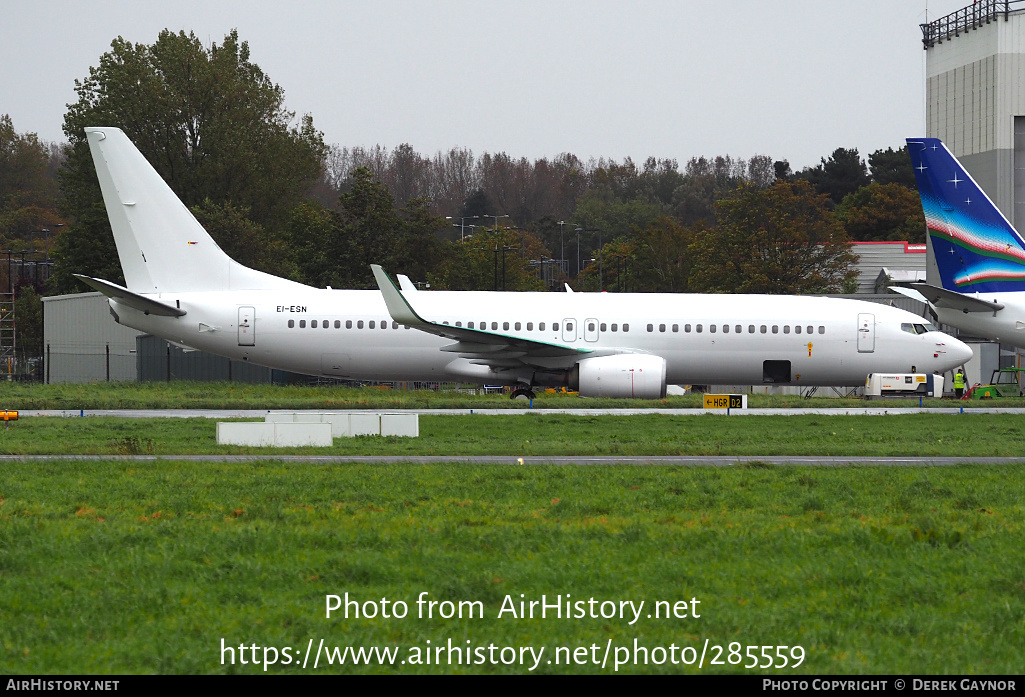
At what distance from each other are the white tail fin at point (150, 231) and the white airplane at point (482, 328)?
0.04 m

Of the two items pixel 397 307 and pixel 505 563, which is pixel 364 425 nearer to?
pixel 397 307

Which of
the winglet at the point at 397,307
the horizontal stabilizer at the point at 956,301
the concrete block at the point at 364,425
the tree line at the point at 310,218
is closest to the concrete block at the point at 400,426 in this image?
the concrete block at the point at 364,425

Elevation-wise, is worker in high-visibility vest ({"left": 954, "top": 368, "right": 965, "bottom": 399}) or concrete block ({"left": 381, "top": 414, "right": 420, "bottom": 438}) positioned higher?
worker in high-visibility vest ({"left": 954, "top": 368, "right": 965, "bottom": 399})

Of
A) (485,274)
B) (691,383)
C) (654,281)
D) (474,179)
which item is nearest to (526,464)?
(691,383)

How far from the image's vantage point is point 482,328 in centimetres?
3597

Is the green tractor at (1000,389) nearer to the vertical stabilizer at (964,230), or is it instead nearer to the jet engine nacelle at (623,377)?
the vertical stabilizer at (964,230)

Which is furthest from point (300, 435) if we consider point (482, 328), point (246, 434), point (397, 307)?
point (482, 328)

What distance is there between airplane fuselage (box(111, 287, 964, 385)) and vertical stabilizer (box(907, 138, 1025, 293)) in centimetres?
229

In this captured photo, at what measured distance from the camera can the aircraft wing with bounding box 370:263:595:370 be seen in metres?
33.1

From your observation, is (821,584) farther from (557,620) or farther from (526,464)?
(526,464)

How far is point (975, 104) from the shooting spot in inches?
2295

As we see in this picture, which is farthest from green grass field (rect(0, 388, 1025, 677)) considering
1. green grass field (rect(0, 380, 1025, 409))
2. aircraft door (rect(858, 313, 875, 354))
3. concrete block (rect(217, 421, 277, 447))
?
aircraft door (rect(858, 313, 875, 354))

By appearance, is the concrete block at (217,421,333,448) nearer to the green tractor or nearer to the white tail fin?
the white tail fin

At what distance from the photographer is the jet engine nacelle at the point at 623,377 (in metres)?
34.9
